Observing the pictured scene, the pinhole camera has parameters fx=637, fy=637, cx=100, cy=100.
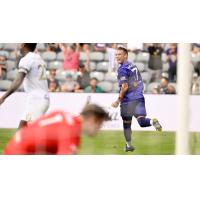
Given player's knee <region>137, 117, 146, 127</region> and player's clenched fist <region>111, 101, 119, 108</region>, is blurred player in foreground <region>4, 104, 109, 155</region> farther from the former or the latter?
player's knee <region>137, 117, 146, 127</region>

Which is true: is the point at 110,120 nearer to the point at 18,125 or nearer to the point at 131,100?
the point at 131,100

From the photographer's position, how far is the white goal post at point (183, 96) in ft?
14.1

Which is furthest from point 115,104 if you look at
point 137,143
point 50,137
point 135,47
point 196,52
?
point 50,137

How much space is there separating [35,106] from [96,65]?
52 centimetres

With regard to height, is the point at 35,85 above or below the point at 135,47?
below

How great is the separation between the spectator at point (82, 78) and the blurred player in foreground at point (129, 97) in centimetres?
23

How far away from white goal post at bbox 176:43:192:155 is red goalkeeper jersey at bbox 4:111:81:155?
741 mm

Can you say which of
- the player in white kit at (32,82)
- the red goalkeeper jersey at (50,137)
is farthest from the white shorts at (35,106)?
the red goalkeeper jersey at (50,137)

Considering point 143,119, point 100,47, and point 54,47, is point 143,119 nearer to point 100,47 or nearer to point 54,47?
point 100,47

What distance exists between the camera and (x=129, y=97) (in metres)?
4.62

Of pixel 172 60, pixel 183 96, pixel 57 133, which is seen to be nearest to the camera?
pixel 57 133

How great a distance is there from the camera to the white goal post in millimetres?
4312
